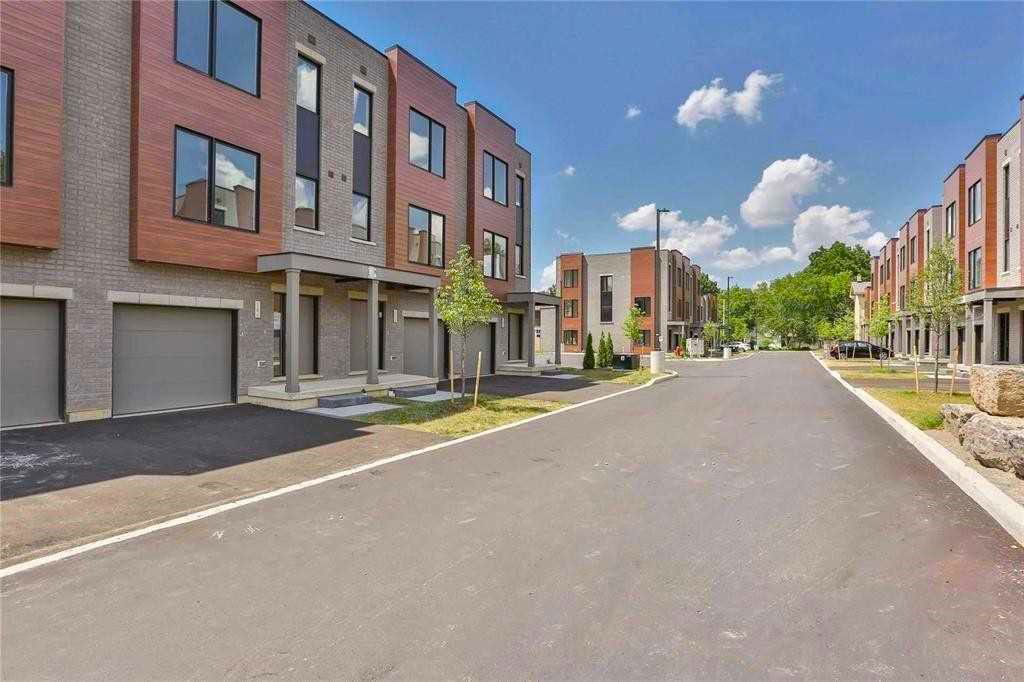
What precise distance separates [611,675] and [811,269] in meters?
122

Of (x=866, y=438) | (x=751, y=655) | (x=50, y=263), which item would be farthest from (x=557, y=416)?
(x=50, y=263)

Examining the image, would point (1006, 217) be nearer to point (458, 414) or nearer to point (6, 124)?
point (458, 414)

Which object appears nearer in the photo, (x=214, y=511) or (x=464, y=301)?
(x=214, y=511)

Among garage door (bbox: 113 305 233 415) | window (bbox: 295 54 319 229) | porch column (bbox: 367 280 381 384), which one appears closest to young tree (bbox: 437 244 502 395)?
porch column (bbox: 367 280 381 384)

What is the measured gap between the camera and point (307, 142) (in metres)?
15.8

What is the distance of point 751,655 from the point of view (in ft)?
10.4

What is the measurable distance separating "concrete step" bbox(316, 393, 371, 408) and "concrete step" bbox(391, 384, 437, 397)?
1.57 metres

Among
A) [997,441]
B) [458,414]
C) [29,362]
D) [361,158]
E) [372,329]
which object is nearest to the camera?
[997,441]

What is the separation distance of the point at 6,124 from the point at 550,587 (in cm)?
1300

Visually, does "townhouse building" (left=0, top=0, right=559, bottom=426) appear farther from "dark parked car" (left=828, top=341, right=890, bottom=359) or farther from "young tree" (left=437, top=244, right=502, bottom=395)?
"dark parked car" (left=828, top=341, right=890, bottom=359)

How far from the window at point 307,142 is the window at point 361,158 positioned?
1.53 m

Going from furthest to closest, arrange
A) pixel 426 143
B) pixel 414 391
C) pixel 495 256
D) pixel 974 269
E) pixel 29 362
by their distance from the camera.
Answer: pixel 974 269, pixel 495 256, pixel 426 143, pixel 414 391, pixel 29 362

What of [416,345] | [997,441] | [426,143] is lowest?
[997,441]

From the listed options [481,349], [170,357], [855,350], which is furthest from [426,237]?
[855,350]
